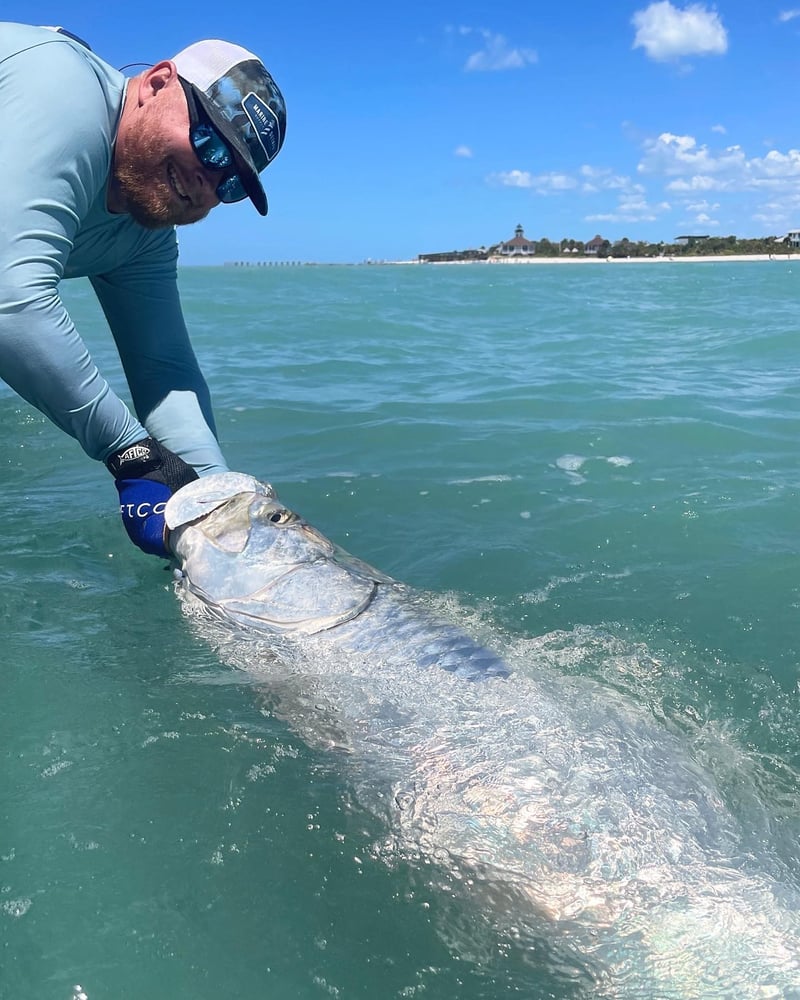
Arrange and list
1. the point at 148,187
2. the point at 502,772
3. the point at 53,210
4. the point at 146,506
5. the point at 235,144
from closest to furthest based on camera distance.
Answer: the point at 502,772 < the point at 53,210 < the point at 235,144 < the point at 148,187 < the point at 146,506

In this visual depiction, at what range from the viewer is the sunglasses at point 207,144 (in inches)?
101

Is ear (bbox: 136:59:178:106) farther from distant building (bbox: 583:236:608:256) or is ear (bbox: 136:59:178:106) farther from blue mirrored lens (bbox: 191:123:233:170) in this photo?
distant building (bbox: 583:236:608:256)

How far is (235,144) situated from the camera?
2561mm

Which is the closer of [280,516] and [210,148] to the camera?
[210,148]

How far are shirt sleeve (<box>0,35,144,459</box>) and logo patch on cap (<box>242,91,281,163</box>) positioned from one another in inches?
17.8

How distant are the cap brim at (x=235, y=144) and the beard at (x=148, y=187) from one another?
22 cm

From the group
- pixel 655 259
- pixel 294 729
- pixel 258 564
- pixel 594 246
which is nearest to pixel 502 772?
pixel 294 729

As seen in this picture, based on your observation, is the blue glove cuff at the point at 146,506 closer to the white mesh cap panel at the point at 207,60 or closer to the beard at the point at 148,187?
the beard at the point at 148,187

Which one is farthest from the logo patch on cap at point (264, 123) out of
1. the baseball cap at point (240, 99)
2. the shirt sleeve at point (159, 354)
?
the shirt sleeve at point (159, 354)

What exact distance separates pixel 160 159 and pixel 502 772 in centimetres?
222

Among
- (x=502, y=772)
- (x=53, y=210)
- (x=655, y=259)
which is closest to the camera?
(x=502, y=772)

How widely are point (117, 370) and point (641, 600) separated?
7708mm

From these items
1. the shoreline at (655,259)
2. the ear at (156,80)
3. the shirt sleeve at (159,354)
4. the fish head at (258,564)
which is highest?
the shoreline at (655,259)

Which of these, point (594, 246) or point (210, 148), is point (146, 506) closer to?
point (210, 148)
